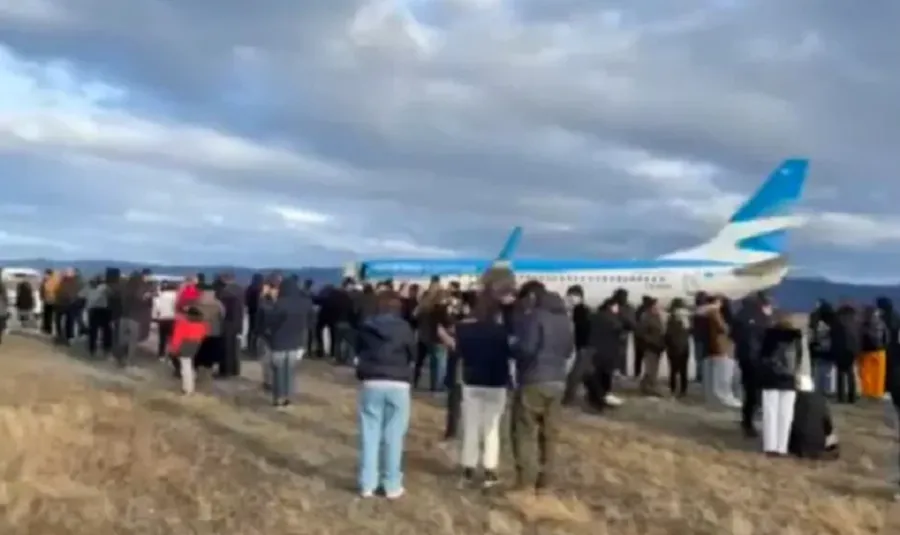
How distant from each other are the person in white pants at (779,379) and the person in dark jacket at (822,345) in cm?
599

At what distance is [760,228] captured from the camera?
48.8m

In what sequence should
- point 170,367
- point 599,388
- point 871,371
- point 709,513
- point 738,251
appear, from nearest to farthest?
point 709,513
point 599,388
point 871,371
point 170,367
point 738,251

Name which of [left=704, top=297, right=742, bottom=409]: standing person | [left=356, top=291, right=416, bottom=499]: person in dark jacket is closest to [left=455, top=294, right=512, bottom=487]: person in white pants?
[left=356, top=291, right=416, bottom=499]: person in dark jacket

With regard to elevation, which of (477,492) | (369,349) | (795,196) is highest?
(795,196)

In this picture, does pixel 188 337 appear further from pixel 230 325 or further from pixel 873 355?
pixel 873 355

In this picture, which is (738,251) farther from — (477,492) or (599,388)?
(477,492)

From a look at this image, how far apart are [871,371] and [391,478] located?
1178 centimetres

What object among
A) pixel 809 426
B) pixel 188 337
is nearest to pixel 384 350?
pixel 809 426

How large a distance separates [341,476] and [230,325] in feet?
26.3

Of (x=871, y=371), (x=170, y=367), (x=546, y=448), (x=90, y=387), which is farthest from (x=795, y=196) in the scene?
(x=546, y=448)

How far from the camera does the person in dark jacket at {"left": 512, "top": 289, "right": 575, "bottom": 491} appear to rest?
1026 centimetres

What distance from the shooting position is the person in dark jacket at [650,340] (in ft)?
62.1

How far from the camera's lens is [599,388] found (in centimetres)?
1720

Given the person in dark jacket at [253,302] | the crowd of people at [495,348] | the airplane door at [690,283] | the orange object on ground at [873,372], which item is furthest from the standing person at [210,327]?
the airplane door at [690,283]
